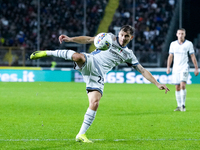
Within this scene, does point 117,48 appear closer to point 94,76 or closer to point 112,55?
point 112,55

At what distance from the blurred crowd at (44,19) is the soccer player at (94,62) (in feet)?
71.5

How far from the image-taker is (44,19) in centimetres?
2977

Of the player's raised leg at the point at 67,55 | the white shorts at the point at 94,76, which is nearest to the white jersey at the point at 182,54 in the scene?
the white shorts at the point at 94,76

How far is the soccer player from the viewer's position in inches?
227

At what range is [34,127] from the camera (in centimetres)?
775

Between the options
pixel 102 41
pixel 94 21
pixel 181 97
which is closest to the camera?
pixel 102 41

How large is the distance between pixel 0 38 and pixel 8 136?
22.3 metres

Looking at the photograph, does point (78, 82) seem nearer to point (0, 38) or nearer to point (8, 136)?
point (0, 38)

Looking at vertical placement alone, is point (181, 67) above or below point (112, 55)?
below

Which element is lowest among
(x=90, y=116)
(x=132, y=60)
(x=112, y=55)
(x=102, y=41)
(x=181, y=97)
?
(x=181, y=97)

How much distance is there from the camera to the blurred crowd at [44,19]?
28.7m

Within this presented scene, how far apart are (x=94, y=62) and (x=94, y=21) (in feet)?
78.2

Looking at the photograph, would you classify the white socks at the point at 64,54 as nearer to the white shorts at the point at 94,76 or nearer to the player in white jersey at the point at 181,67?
the white shorts at the point at 94,76

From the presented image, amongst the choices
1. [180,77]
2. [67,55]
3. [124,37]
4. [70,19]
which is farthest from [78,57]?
[70,19]
